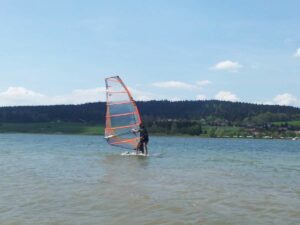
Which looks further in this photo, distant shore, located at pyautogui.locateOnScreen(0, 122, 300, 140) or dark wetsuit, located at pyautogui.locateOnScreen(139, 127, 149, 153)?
distant shore, located at pyautogui.locateOnScreen(0, 122, 300, 140)

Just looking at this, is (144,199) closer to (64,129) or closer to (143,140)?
(143,140)

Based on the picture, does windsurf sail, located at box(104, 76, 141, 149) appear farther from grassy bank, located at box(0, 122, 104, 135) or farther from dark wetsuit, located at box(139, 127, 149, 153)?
grassy bank, located at box(0, 122, 104, 135)

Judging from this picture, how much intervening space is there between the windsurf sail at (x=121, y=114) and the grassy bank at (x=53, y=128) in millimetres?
85853

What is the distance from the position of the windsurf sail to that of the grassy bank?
85.9 metres

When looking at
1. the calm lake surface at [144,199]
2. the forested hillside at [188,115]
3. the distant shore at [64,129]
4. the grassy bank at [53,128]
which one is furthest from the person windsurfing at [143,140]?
the grassy bank at [53,128]

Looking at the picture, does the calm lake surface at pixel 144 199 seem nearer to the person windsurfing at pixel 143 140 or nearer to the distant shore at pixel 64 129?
the person windsurfing at pixel 143 140

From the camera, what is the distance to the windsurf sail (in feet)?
97.5

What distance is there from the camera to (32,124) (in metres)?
132

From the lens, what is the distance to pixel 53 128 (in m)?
125

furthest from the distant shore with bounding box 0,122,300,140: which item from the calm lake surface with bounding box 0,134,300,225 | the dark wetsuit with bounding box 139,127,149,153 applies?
the calm lake surface with bounding box 0,134,300,225

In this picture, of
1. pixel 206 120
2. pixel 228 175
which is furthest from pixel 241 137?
pixel 228 175

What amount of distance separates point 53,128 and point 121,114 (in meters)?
97.8

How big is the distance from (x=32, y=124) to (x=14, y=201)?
12399cm

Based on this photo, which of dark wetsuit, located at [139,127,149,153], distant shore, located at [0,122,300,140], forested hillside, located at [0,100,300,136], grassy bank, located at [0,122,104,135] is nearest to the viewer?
dark wetsuit, located at [139,127,149,153]
